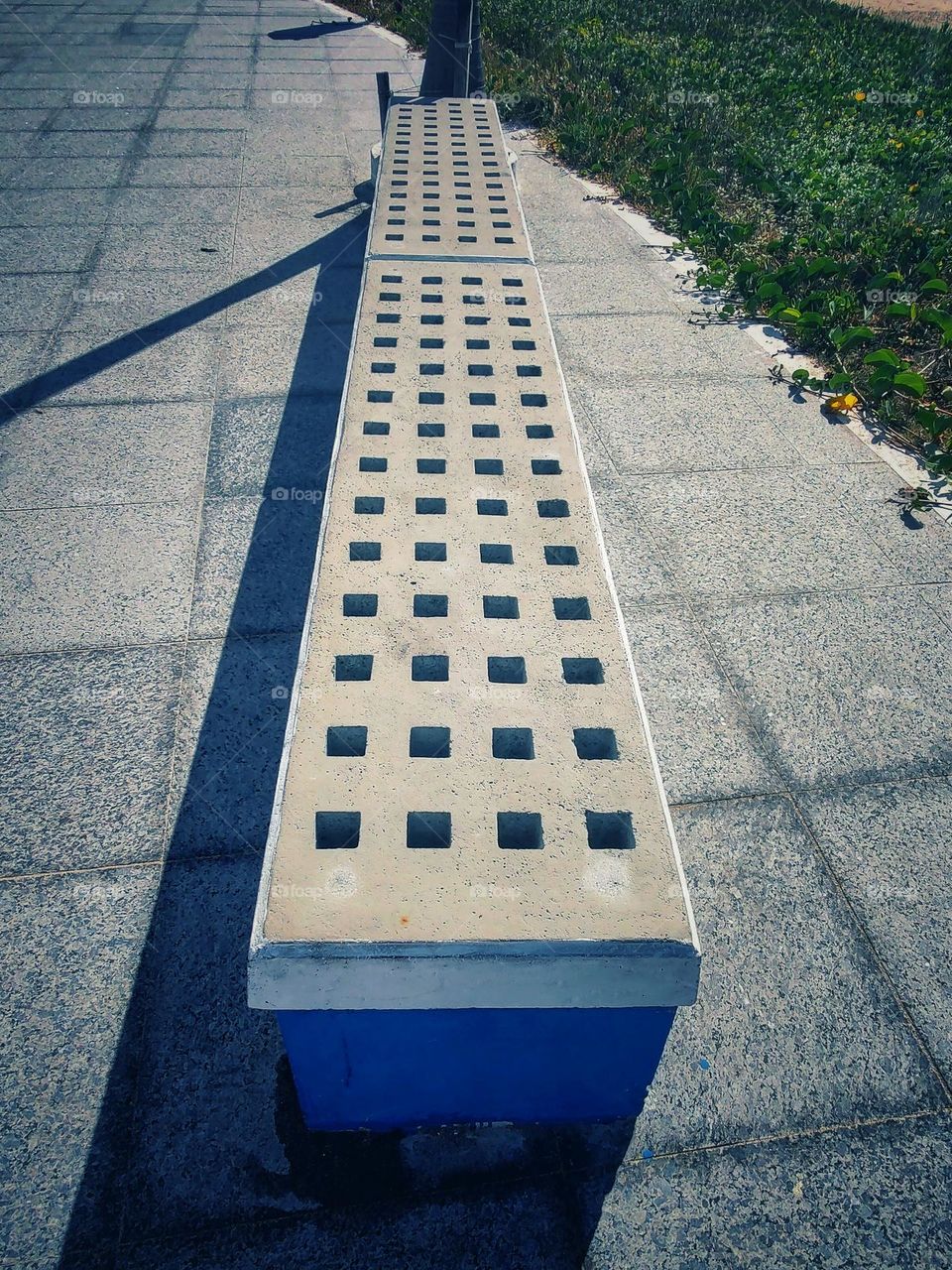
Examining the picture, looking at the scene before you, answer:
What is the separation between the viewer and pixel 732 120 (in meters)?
9.82

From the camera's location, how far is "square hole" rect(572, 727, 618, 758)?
2207mm

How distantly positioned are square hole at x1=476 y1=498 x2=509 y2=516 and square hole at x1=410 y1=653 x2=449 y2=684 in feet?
2.57

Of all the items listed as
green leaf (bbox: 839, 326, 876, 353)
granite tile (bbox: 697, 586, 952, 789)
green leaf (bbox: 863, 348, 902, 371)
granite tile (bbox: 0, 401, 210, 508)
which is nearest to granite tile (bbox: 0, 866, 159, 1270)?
granite tile (bbox: 0, 401, 210, 508)

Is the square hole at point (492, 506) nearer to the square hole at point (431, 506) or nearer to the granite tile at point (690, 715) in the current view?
the square hole at point (431, 506)

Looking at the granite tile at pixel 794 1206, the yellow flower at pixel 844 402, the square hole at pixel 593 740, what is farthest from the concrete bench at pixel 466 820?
the yellow flower at pixel 844 402

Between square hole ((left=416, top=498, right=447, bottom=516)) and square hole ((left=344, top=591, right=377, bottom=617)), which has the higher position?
square hole ((left=416, top=498, right=447, bottom=516))

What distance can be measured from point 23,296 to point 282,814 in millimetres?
6158

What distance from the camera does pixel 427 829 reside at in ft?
6.48

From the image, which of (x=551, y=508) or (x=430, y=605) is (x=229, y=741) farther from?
(x=551, y=508)

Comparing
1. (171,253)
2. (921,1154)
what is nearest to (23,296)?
(171,253)

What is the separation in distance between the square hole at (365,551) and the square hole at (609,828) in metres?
1.23

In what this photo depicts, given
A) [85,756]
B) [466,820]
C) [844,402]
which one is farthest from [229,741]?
[844,402]

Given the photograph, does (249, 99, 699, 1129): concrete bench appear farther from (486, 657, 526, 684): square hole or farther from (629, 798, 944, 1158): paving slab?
(629, 798, 944, 1158): paving slab

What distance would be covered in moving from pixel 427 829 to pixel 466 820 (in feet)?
0.34
